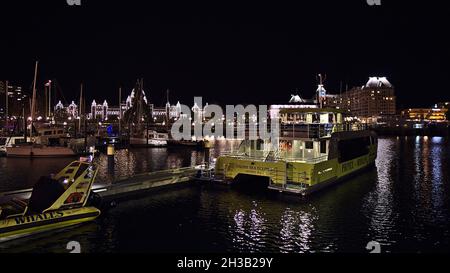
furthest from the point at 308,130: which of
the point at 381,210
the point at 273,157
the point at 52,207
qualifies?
the point at 52,207

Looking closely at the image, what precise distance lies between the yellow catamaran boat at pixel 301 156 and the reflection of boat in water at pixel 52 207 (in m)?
10.9

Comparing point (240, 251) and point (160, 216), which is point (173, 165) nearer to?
point (160, 216)

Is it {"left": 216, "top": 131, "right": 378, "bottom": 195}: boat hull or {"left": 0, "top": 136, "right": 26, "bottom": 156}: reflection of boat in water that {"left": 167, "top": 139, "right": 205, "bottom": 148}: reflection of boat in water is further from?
{"left": 216, "top": 131, "right": 378, "bottom": 195}: boat hull

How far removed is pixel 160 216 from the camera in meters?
18.9

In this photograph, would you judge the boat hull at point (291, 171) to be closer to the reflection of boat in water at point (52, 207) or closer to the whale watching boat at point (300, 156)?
the whale watching boat at point (300, 156)

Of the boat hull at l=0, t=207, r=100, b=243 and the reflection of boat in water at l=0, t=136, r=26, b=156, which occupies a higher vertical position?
the reflection of boat in water at l=0, t=136, r=26, b=156

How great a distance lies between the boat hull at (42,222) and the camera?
14523 mm

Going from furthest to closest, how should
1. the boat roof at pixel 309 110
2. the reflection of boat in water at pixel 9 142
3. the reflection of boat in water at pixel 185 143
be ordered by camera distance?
the reflection of boat in water at pixel 185 143 < the reflection of boat in water at pixel 9 142 < the boat roof at pixel 309 110

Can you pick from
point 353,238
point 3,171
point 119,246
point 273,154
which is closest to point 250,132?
point 273,154

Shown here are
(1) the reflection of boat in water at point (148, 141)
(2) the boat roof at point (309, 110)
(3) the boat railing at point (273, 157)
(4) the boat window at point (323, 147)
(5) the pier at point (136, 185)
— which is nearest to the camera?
(5) the pier at point (136, 185)

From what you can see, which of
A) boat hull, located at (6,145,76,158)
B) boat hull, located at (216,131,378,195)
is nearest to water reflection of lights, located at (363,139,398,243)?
boat hull, located at (216,131,378,195)

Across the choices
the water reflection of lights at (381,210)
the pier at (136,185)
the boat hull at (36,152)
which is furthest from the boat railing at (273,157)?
the boat hull at (36,152)

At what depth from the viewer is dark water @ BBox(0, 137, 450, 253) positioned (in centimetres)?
1496

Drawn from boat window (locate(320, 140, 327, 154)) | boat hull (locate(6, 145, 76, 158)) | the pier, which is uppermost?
boat window (locate(320, 140, 327, 154))
